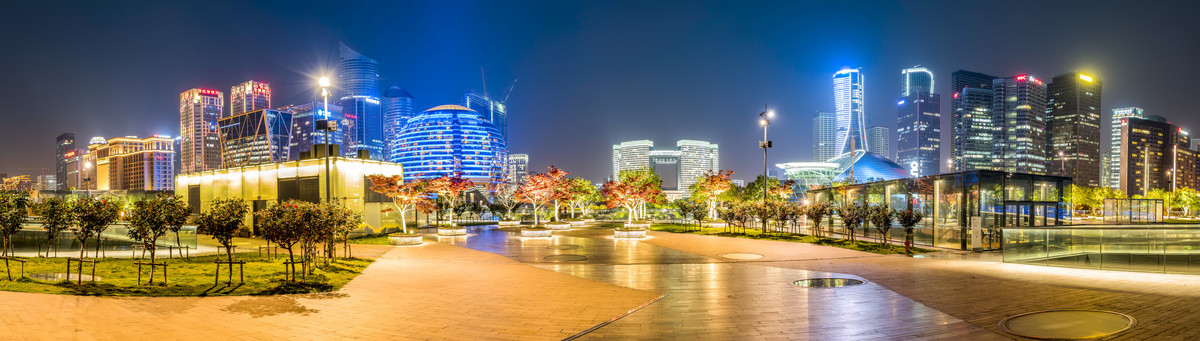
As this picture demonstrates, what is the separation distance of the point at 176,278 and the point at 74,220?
185 inches

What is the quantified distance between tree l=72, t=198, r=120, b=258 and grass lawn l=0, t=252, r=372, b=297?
1099 mm

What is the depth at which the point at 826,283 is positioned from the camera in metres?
14.1

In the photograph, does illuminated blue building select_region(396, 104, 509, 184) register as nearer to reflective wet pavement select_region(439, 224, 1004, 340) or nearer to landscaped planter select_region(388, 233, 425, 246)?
landscaped planter select_region(388, 233, 425, 246)

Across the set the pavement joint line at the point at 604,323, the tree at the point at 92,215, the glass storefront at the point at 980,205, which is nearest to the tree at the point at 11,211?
the tree at the point at 92,215

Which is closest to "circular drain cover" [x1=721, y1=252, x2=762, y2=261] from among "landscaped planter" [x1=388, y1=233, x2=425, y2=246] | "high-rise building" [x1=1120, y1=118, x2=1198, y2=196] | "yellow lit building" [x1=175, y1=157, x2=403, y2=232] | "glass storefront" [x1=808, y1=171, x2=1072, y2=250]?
"glass storefront" [x1=808, y1=171, x2=1072, y2=250]

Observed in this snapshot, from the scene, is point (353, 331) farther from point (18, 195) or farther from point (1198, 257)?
point (1198, 257)

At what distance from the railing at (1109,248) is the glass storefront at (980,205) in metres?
5.53

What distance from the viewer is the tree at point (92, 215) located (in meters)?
15.4

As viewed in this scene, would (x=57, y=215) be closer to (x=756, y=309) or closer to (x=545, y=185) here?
(x=756, y=309)

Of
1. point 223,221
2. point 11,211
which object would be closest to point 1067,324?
point 223,221

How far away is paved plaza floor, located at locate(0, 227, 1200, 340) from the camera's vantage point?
29.3 feet

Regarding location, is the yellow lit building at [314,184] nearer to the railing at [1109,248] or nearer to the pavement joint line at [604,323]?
the pavement joint line at [604,323]

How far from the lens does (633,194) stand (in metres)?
38.0

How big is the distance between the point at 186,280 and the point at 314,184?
21.3 m
